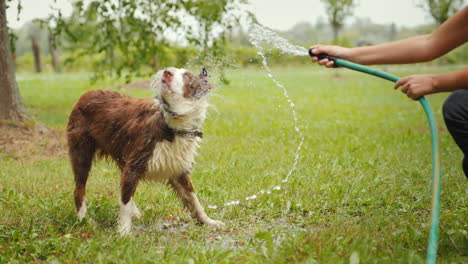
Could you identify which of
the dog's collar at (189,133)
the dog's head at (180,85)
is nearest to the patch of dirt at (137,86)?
the dog's collar at (189,133)

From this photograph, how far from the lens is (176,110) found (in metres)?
3.74

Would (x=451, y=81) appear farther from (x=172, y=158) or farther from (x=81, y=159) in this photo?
(x=81, y=159)

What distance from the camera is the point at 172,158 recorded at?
4.02 m

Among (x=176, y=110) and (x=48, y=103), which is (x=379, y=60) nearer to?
(x=176, y=110)

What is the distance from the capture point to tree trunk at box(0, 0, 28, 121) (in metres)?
8.43

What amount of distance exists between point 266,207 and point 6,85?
5764 millimetres

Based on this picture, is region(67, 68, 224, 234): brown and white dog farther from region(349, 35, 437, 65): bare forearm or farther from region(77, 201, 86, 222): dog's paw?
region(349, 35, 437, 65): bare forearm

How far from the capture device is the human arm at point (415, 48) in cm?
338

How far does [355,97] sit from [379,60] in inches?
551

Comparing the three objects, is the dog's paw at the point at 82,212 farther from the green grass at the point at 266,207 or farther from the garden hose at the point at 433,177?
the garden hose at the point at 433,177

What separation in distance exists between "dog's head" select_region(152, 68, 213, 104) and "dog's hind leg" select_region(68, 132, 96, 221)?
123cm

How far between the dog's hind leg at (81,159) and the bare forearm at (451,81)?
118 inches

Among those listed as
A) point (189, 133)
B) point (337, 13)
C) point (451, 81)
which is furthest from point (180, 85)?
point (337, 13)

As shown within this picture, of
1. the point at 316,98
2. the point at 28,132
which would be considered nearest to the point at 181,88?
the point at 28,132
